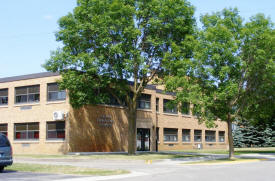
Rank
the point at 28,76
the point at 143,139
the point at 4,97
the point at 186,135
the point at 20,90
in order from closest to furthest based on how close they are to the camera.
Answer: the point at 28,76
the point at 20,90
the point at 4,97
the point at 143,139
the point at 186,135

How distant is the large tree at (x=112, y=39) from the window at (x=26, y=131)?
25.2 feet

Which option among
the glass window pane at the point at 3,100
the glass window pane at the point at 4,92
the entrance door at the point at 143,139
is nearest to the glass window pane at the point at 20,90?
the glass window pane at the point at 4,92

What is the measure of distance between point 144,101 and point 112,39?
1402cm

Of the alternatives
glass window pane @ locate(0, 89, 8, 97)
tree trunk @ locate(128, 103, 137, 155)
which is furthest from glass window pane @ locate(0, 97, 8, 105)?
tree trunk @ locate(128, 103, 137, 155)

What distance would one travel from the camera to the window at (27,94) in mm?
36562

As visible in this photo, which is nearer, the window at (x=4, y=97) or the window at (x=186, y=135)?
the window at (x=4, y=97)

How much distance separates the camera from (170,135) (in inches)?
1889

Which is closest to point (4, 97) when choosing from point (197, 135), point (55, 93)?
point (55, 93)

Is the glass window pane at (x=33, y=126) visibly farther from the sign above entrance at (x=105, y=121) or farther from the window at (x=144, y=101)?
the window at (x=144, y=101)

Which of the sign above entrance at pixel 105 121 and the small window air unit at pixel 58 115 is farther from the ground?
the small window air unit at pixel 58 115

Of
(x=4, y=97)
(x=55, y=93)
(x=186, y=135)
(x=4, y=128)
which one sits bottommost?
(x=186, y=135)

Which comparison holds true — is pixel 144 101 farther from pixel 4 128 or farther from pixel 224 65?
pixel 224 65

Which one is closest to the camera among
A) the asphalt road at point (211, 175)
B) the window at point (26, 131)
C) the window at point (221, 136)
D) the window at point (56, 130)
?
the asphalt road at point (211, 175)

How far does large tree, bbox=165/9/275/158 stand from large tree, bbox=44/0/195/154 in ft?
8.06
